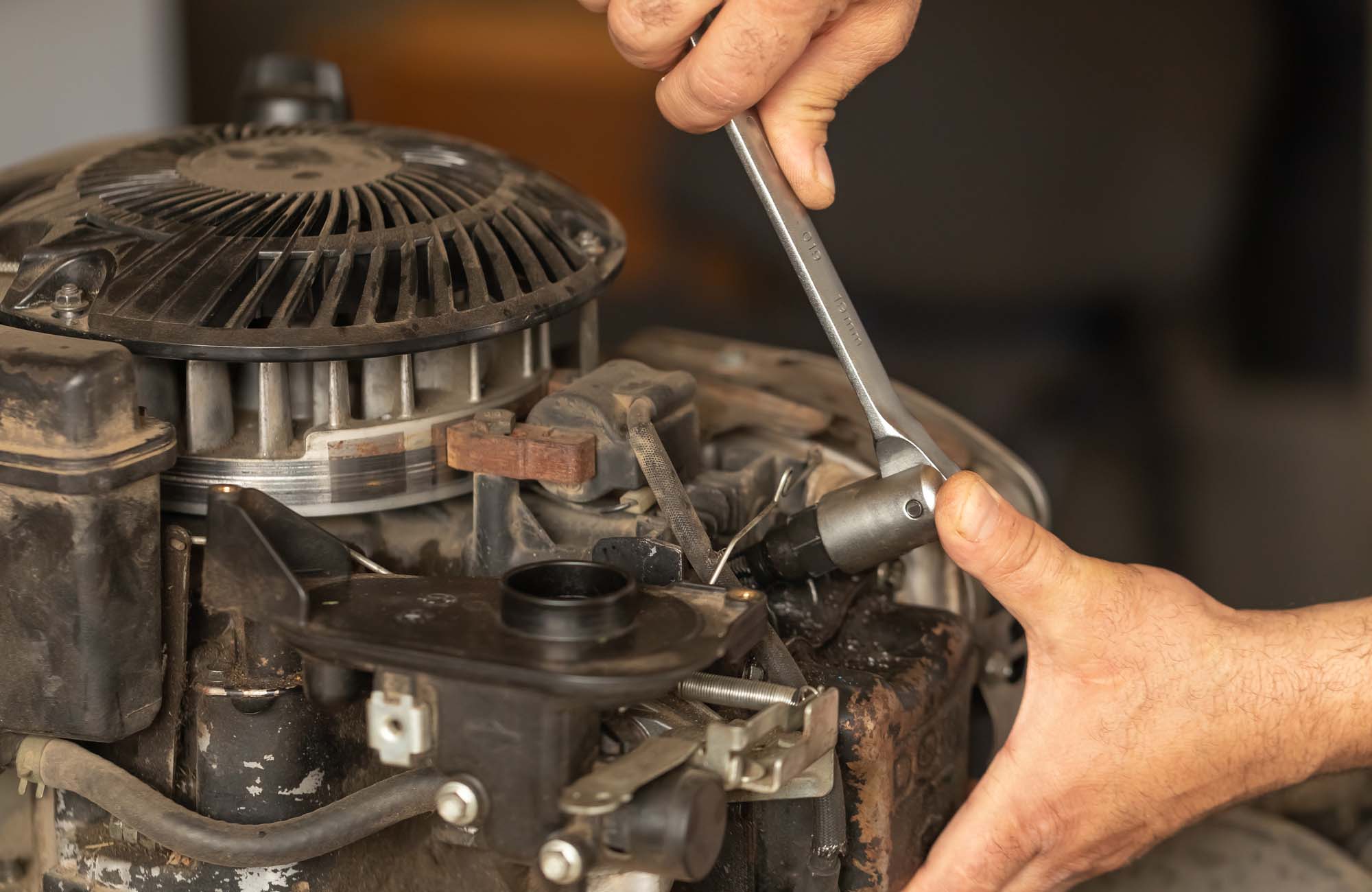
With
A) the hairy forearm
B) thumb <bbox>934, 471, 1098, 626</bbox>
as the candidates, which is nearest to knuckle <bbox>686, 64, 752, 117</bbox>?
thumb <bbox>934, 471, 1098, 626</bbox>

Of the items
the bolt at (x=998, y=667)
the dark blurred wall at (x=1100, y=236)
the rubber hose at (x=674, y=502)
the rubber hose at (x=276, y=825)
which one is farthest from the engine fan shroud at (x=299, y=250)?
the dark blurred wall at (x=1100, y=236)

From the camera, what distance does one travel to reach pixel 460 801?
793mm

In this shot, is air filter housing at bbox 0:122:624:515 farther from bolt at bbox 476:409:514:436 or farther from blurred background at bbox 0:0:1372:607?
blurred background at bbox 0:0:1372:607

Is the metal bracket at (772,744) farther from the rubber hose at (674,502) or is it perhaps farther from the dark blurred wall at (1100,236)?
the dark blurred wall at (1100,236)

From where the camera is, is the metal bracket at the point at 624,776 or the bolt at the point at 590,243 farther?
the bolt at the point at 590,243

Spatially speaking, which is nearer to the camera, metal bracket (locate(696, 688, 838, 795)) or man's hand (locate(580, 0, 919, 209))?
metal bracket (locate(696, 688, 838, 795))

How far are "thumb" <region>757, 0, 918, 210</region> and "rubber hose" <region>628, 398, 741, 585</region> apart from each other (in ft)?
0.68

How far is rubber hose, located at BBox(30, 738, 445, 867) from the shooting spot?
0.88 meters

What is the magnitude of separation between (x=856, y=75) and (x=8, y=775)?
788mm

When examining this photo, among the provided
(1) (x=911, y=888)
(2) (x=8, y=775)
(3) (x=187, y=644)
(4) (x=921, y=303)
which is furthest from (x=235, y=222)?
(4) (x=921, y=303)

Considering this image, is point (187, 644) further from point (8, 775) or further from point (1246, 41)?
point (1246, 41)

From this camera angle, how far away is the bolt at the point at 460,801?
2.60 ft

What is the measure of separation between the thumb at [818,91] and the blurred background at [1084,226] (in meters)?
1.14

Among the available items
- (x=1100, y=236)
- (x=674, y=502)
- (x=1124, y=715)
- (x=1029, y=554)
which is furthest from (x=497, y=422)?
(x=1100, y=236)
